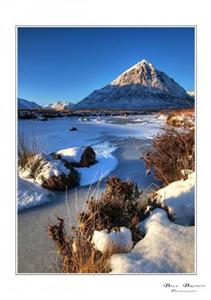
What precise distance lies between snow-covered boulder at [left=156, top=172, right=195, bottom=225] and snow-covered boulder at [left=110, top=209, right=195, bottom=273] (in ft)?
1.03

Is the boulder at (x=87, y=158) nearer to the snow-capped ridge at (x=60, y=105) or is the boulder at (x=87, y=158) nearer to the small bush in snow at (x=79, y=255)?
the snow-capped ridge at (x=60, y=105)

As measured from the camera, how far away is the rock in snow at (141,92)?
317cm

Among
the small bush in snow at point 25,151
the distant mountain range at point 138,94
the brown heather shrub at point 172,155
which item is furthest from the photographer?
the small bush in snow at point 25,151

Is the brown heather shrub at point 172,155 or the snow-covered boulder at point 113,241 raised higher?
Answer: the brown heather shrub at point 172,155

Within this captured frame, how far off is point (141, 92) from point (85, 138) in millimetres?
2411

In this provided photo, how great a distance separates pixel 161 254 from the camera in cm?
208

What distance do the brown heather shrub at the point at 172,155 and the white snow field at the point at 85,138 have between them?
1.65 feet

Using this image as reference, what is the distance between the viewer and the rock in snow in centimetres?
317

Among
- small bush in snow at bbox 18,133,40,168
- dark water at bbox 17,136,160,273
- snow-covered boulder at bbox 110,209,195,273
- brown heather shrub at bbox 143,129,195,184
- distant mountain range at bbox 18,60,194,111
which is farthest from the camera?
small bush in snow at bbox 18,133,40,168

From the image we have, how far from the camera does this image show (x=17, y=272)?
7.64 feet

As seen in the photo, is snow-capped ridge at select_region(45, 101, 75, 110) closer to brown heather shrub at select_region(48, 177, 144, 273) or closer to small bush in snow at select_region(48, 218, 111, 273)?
brown heather shrub at select_region(48, 177, 144, 273)

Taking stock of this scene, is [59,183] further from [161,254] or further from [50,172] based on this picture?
[161,254]

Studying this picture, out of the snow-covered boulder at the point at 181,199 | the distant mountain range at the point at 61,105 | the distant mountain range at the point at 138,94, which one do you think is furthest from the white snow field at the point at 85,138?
the snow-covered boulder at the point at 181,199

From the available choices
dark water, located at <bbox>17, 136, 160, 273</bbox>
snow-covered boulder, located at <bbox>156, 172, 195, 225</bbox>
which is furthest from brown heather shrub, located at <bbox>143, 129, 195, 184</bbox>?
snow-covered boulder, located at <bbox>156, 172, 195, 225</bbox>
